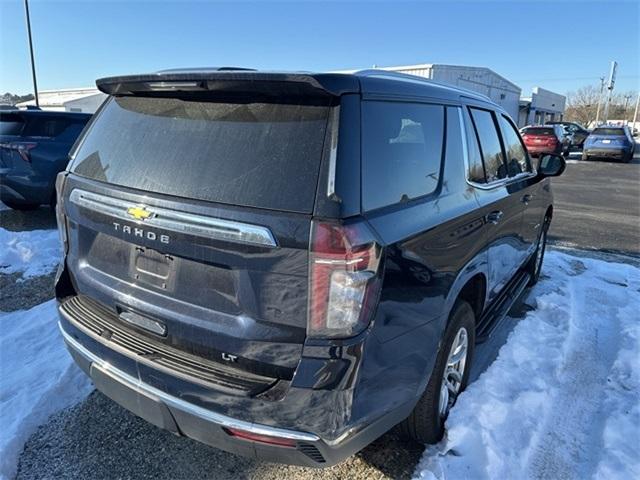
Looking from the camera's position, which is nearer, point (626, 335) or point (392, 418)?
point (392, 418)

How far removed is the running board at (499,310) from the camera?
3256 mm

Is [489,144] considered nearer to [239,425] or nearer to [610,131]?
[239,425]

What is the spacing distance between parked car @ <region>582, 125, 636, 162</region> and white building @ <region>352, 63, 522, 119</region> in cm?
503

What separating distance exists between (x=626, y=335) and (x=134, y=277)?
3.95 meters

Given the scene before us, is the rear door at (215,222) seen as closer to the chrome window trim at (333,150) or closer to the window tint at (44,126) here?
the chrome window trim at (333,150)

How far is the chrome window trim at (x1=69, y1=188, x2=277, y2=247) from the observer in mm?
1689

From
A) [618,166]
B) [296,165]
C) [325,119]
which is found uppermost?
[325,119]

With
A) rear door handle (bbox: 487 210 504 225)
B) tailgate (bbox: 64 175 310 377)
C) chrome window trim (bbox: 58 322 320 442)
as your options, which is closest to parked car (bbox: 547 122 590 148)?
rear door handle (bbox: 487 210 504 225)

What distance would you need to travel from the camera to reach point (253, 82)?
5.83 feet

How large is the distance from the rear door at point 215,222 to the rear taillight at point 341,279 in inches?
1.8

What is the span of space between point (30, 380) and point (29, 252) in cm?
331

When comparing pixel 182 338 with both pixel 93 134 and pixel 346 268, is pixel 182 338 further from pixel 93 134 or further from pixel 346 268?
pixel 93 134

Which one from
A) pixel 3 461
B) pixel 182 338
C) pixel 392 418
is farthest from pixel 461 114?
pixel 3 461

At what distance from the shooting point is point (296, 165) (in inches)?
68.1
